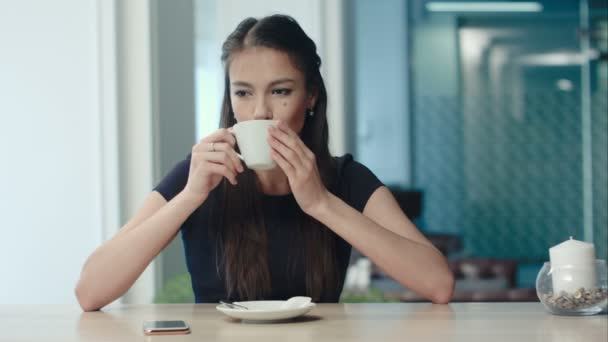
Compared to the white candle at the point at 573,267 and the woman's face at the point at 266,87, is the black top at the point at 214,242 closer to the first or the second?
the woman's face at the point at 266,87

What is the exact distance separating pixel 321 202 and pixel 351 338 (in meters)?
0.47

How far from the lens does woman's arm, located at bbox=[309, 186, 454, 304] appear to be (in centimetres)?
157

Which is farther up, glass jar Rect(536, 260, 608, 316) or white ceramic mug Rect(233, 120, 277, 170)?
white ceramic mug Rect(233, 120, 277, 170)

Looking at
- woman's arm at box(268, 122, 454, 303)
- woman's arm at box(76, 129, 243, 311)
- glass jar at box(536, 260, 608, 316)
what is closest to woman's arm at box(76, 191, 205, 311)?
woman's arm at box(76, 129, 243, 311)

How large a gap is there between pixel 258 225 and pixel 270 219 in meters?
0.04

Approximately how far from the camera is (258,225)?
1796 millimetres

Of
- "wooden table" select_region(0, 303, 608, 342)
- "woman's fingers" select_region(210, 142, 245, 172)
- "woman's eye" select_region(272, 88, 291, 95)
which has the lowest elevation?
"wooden table" select_region(0, 303, 608, 342)

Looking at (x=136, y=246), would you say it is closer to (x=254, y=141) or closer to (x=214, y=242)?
(x=214, y=242)

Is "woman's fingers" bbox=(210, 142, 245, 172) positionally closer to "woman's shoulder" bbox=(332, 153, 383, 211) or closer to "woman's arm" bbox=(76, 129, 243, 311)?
"woman's arm" bbox=(76, 129, 243, 311)

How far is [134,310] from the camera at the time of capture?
1488mm

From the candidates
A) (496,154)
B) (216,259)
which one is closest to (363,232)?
(216,259)

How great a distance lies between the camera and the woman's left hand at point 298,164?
1399 mm

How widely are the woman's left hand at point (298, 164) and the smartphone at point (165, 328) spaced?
339mm

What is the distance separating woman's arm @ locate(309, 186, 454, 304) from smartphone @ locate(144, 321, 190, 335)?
0.43 meters
